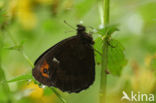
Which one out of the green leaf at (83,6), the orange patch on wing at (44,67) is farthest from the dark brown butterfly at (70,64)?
the green leaf at (83,6)

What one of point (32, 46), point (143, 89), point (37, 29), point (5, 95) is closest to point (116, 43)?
point (143, 89)

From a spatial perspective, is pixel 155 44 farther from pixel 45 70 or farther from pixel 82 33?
pixel 45 70

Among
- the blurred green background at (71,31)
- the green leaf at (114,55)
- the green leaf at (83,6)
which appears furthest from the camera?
the green leaf at (83,6)

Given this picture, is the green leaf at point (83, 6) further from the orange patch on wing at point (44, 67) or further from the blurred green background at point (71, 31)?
the orange patch on wing at point (44, 67)

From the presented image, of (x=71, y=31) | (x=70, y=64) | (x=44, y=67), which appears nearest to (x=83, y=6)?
(x=71, y=31)

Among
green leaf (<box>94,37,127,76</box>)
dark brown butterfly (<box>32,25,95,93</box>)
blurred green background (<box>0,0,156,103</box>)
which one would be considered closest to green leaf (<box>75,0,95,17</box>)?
blurred green background (<box>0,0,156,103</box>)

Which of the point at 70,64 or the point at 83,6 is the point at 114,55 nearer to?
the point at 70,64

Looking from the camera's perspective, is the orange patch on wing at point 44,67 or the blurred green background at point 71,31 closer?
the orange patch on wing at point 44,67

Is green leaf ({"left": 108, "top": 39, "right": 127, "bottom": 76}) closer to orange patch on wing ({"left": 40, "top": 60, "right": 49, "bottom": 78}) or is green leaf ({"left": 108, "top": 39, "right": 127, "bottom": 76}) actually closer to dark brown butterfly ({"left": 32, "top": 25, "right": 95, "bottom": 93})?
dark brown butterfly ({"left": 32, "top": 25, "right": 95, "bottom": 93})
